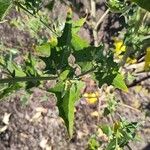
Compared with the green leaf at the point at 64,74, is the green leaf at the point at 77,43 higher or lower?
higher

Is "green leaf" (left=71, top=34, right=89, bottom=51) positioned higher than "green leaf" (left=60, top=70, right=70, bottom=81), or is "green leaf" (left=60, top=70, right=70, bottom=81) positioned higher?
"green leaf" (left=71, top=34, right=89, bottom=51)

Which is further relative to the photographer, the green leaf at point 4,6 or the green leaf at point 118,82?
the green leaf at point 118,82

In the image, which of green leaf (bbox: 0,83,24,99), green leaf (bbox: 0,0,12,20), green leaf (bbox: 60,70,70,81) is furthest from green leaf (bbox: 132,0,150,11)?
green leaf (bbox: 0,83,24,99)

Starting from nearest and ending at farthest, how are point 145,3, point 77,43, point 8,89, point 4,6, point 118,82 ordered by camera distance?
point 145,3 → point 4,6 → point 77,43 → point 118,82 → point 8,89

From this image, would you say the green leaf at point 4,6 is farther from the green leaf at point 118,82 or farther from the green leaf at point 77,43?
the green leaf at point 118,82

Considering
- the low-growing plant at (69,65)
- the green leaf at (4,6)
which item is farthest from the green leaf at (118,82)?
the green leaf at (4,6)

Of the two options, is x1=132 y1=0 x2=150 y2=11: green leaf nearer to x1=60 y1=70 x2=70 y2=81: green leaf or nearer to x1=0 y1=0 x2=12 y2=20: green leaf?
x1=0 y1=0 x2=12 y2=20: green leaf

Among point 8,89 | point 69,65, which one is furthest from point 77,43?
point 8,89

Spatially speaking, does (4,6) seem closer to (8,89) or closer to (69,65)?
(69,65)

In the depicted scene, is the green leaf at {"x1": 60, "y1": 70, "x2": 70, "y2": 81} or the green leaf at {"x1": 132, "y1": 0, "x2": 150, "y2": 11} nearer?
the green leaf at {"x1": 132, "y1": 0, "x2": 150, "y2": 11}

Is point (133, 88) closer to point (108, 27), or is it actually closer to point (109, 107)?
point (108, 27)

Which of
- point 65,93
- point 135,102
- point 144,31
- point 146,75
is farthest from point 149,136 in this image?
point 65,93
